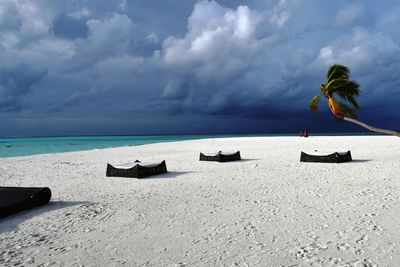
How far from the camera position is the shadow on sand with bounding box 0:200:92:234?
16.9ft

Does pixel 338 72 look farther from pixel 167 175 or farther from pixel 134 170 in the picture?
pixel 134 170

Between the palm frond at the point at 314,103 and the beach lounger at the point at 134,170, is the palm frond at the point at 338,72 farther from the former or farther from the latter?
the beach lounger at the point at 134,170

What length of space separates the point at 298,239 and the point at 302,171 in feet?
21.5

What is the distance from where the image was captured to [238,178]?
946 centimetres

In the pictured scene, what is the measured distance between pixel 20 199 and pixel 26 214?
1.19ft

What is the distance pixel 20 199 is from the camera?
603 centimetres

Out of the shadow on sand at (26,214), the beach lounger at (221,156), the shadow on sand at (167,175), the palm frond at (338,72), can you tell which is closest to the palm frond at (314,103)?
the palm frond at (338,72)

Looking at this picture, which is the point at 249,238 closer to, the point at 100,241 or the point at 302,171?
the point at 100,241

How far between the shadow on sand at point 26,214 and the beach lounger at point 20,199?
88 millimetres

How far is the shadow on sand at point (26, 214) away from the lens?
5.16 m

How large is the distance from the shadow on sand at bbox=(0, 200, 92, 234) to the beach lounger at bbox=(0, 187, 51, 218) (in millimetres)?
88

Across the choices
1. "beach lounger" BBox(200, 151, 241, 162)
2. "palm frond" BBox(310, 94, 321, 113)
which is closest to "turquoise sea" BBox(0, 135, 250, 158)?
"beach lounger" BBox(200, 151, 241, 162)

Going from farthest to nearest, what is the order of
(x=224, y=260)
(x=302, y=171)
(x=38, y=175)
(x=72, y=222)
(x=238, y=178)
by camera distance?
(x=38, y=175)
(x=302, y=171)
(x=238, y=178)
(x=72, y=222)
(x=224, y=260)

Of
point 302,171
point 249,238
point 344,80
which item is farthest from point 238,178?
point 344,80
